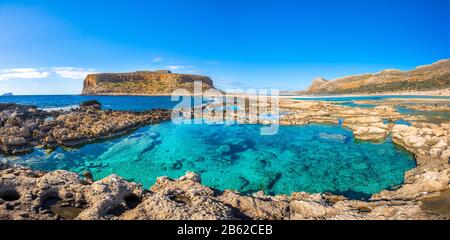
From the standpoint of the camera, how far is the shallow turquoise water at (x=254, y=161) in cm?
A: 1399

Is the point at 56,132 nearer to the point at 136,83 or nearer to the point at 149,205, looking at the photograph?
the point at 149,205

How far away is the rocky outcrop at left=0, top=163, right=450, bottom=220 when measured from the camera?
584 centimetres

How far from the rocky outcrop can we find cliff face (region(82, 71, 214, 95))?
138703mm

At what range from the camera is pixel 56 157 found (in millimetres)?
18391

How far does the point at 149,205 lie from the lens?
614 cm

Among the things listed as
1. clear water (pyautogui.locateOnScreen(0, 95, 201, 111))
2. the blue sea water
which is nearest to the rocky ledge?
the blue sea water

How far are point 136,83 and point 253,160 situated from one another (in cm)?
16246

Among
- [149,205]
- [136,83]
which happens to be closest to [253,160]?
[149,205]

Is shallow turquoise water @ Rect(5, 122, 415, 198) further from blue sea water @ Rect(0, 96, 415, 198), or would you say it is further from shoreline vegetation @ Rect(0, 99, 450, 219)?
shoreline vegetation @ Rect(0, 99, 450, 219)

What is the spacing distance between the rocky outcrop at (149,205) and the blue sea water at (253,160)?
18.5ft
